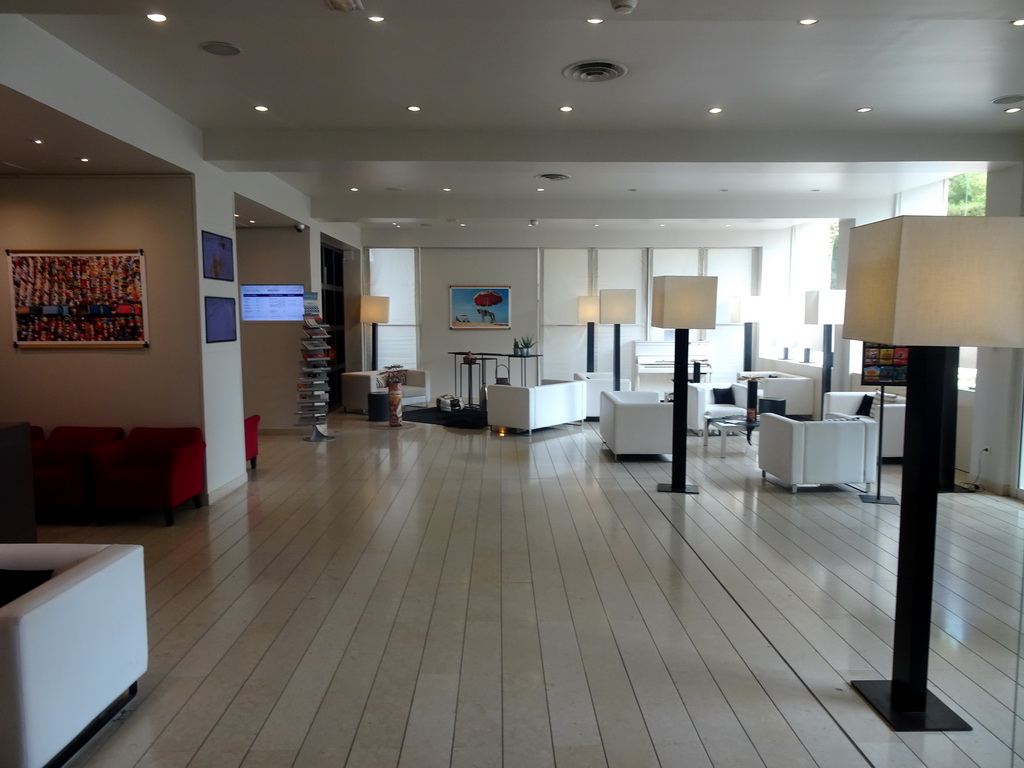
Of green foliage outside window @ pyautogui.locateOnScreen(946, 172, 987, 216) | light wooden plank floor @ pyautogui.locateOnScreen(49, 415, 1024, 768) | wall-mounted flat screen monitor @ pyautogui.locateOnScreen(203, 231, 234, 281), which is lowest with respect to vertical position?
light wooden plank floor @ pyautogui.locateOnScreen(49, 415, 1024, 768)

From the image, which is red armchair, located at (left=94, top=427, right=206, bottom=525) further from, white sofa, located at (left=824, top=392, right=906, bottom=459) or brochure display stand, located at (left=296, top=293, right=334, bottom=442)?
white sofa, located at (left=824, top=392, right=906, bottom=459)

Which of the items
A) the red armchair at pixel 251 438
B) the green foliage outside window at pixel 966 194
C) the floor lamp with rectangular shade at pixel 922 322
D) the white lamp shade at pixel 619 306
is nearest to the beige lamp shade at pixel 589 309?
the white lamp shade at pixel 619 306

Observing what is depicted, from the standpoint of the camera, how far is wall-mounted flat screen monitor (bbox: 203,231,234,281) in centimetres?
621

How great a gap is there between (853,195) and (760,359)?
4326 millimetres

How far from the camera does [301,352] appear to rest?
9617 millimetres

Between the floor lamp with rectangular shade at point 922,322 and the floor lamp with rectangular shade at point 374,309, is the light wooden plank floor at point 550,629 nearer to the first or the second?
the floor lamp with rectangular shade at point 922,322

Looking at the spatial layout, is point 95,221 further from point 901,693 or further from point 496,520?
point 901,693

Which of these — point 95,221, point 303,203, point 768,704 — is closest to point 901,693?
point 768,704

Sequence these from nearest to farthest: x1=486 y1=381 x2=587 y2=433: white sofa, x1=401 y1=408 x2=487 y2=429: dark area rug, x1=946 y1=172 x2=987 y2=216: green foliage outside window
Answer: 1. x1=946 y1=172 x2=987 y2=216: green foliage outside window
2. x1=486 y1=381 x2=587 y2=433: white sofa
3. x1=401 y1=408 x2=487 y2=429: dark area rug

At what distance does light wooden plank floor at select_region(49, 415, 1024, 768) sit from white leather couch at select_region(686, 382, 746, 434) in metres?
2.90

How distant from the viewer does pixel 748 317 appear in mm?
12656

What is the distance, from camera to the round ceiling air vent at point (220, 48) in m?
4.18

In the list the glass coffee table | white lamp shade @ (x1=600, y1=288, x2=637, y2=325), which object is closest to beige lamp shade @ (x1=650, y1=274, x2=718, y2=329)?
the glass coffee table

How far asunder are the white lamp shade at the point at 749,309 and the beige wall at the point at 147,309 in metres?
9.63
